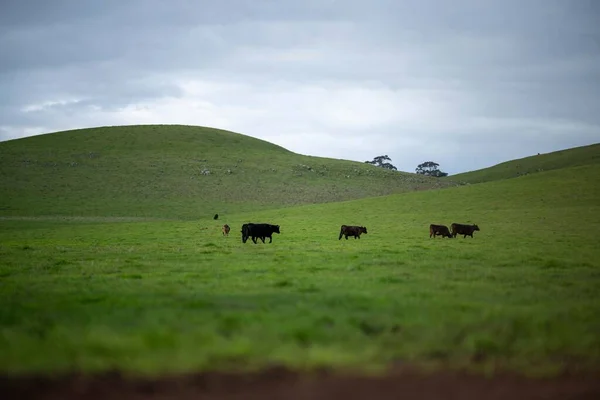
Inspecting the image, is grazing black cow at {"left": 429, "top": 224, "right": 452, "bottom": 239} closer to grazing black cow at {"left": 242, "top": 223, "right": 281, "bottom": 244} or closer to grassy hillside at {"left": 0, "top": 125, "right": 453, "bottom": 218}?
grazing black cow at {"left": 242, "top": 223, "right": 281, "bottom": 244}

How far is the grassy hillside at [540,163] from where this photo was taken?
124438 mm

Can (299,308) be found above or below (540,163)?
below

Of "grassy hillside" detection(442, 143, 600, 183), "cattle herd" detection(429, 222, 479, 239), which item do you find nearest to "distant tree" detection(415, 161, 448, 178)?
"grassy hillside" detection(442, 143, 600, 183)

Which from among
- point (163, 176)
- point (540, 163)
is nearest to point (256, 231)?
point (163, 176)

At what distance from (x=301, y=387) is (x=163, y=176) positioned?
257 ft

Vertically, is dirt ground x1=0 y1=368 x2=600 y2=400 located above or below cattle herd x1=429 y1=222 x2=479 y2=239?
below

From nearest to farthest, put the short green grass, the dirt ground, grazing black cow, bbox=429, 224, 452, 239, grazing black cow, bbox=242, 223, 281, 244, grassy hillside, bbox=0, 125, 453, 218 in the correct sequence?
the dirt ground, the short green grass, grazing black cow, bbox=242, 223, 281, 244, grazing black cow, bbox=429, 224, 452, 239, grassy hillside, bbox=0, 125, 453, 218

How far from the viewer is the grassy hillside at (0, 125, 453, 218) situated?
218 feet

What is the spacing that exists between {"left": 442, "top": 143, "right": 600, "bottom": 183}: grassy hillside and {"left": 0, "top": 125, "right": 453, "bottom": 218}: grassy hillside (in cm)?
3707

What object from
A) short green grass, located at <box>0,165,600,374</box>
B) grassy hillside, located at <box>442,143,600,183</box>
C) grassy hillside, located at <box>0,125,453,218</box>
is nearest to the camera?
short green grass, located at <box>0,165,600,374</box>

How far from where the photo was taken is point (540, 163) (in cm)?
13350

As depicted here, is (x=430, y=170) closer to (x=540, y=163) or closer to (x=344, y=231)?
(x=540, y=163)

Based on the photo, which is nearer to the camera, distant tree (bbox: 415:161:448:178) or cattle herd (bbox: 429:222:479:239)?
cattle herd (bbox: 429:222:479:239)

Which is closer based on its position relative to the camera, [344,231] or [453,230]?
[344,231]
